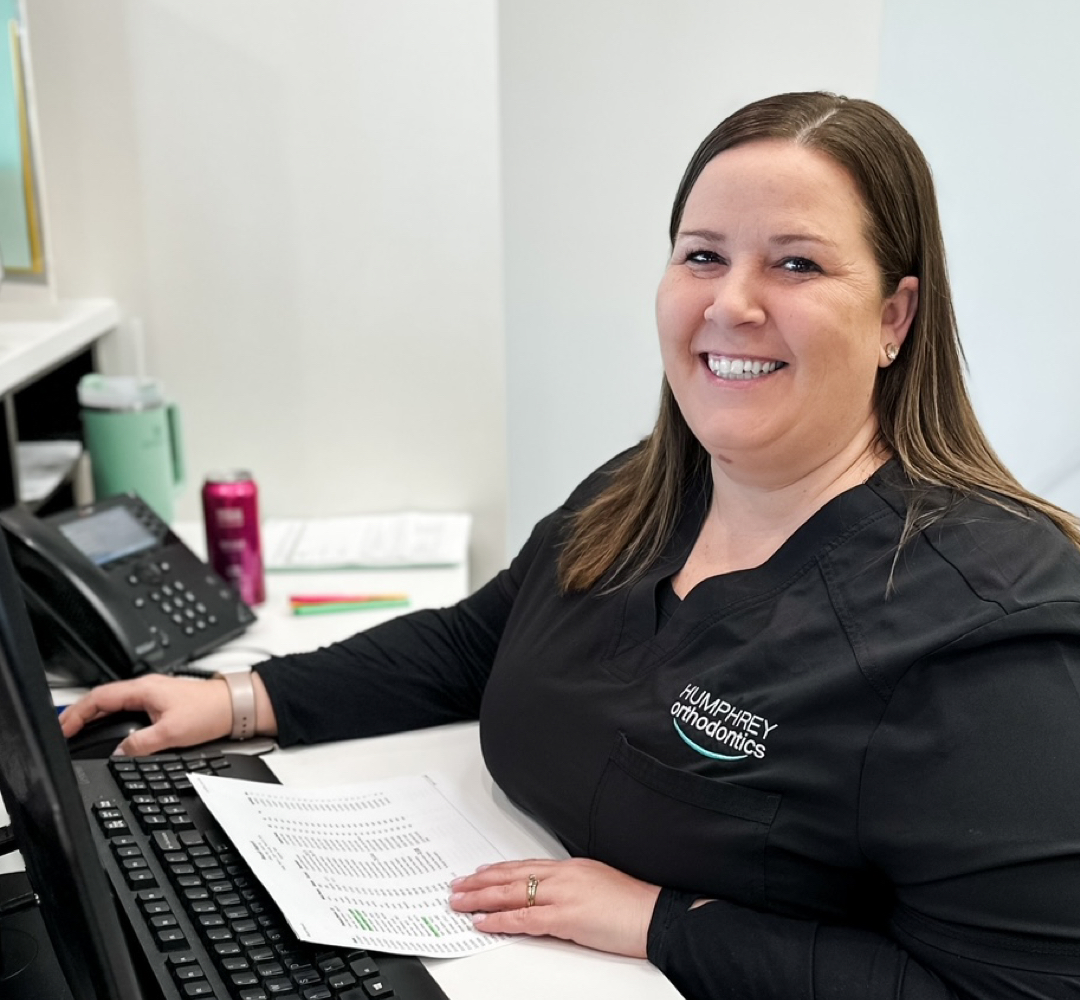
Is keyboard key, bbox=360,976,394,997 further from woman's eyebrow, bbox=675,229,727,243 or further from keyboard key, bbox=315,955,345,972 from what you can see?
woman's eyebrow, bbox=675,229,727,243

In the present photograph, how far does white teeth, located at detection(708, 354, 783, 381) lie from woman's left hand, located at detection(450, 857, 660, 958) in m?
0.43

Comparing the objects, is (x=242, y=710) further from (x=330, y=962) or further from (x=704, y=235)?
(x=704, y=235)

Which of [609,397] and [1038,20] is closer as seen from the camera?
[1038,20]

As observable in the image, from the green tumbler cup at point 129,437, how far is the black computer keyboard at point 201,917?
847 mm

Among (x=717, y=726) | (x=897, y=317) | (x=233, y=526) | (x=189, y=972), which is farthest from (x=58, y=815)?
(x=233, y=526)

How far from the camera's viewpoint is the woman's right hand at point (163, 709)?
1212mm

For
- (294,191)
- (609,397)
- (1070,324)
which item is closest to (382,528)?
(294,191)

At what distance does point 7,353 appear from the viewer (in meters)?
1.58

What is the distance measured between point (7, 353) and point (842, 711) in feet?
3.92

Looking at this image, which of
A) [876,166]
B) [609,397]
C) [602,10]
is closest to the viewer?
[876,166]

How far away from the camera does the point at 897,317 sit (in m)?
1.06

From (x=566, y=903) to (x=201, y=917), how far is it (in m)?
0.27

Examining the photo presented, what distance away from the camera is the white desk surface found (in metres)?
0.88

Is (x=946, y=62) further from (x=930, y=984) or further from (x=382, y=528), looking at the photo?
(x=930, y=984)
